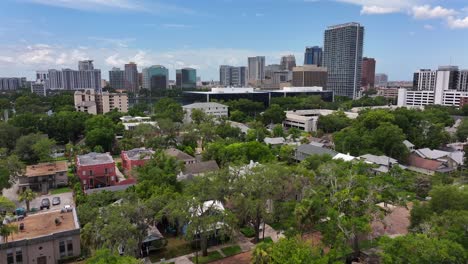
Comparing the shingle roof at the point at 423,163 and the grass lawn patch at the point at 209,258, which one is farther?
the shingle roof at the point at 423,163

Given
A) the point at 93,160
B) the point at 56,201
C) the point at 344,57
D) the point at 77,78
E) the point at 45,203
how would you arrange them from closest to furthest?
1. the point at 45,203
2. the point at 56,201
3. the point at 93,160
4. the point at 344,57
5. the point at 77,78

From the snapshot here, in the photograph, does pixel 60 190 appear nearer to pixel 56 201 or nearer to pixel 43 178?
pixel 43 178

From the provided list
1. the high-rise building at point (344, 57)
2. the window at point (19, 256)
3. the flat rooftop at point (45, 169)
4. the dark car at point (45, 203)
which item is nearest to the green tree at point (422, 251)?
the window at point (19, 256)

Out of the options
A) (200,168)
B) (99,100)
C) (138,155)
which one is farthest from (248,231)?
(99,100)

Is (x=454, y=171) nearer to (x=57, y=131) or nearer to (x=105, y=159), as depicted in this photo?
(x=105, y=159)

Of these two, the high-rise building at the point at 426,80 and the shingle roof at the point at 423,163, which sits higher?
the high-rise building at the point at 426,80

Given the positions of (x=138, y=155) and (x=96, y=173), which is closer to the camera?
(x=96, y=173)

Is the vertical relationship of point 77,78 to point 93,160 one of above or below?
above

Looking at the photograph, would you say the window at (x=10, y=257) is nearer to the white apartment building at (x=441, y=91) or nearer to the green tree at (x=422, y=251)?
the green tree at (x=422, y=251)
